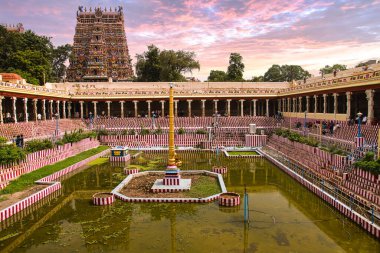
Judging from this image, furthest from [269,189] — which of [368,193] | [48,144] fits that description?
[48,144]

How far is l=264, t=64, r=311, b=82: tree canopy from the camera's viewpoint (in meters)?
84.6

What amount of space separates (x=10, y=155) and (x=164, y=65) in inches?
1910

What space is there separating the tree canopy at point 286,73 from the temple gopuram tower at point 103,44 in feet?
135

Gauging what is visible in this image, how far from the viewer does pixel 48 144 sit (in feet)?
72.5

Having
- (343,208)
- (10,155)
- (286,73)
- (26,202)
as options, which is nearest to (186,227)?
(343,208)

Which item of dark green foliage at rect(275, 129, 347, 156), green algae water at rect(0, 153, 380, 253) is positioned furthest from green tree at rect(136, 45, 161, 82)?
green algae water at rect(0, 153, 380, 253)

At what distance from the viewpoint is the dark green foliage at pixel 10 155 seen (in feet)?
55.8

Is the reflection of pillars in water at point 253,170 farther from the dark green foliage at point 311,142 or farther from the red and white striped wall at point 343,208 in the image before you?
the dark green foliage at point 311,142

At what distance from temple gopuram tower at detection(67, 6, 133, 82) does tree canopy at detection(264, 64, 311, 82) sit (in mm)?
41008

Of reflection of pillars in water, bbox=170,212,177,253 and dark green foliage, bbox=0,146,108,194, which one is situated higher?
dark green foliage, bbox=0,146,108,194

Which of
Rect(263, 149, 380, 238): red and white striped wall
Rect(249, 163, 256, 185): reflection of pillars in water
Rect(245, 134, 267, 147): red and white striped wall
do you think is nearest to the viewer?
Rect(263, 149, 380, 238): red and white striped wall

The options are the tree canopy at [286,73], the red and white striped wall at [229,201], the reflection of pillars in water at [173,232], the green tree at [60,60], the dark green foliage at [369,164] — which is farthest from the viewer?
the tree canopy at [286,73]

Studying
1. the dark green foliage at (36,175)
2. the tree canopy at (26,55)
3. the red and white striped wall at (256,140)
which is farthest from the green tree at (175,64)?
the dark green foliage at (36,175)

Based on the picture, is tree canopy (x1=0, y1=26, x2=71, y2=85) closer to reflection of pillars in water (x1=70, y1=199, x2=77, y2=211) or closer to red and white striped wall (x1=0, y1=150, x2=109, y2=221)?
red and white striped wall (x1=0, y1=150, x2=109, y2=221)
